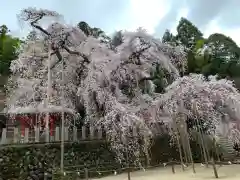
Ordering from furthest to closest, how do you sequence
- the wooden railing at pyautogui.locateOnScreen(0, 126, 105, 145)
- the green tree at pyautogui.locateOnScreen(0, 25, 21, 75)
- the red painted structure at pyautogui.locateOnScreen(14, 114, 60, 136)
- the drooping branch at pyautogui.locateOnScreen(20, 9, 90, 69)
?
the green tree at pyautogui.locateOnScreen(0, 25, 21, 75) < the red painted structure at pyautogui.locateOnScreen(14, 114, 60, 136) < the drooping branch at pyautogui.locateOnScreen(20, 9, 90, 69) < the wooden railing at pyautogui.locateOnScreen(0, 126, 105, 145)

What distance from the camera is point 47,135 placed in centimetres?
1251

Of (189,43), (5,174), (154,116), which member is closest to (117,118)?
(154,116)

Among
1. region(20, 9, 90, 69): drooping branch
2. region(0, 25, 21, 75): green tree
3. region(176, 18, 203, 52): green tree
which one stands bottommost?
region(20, 9, 90, 69): drooping branch

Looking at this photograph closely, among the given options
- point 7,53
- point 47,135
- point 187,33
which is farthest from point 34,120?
point 187,33

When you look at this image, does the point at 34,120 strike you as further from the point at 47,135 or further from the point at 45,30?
the point at 45,30

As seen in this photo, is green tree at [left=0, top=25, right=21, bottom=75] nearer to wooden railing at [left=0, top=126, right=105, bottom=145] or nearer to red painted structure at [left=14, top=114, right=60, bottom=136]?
red painted structure at [left=14, top=114, right=60, bottom=136]

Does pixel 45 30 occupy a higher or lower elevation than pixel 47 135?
higher

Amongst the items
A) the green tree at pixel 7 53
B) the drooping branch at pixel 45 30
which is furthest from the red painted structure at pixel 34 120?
the green tree at pixel 7 53

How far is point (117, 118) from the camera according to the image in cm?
1240

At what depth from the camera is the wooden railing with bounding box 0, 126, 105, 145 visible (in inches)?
486

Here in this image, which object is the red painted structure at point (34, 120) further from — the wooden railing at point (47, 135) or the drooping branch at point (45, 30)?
the drooping branch at point (45, 30)

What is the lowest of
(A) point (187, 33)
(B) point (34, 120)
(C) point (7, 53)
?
(B) point (34, 120)

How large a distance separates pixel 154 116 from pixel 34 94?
5.84 m

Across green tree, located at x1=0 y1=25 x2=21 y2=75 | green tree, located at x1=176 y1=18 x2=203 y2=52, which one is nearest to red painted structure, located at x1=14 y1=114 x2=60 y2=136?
green tree, located at x1=0 y1=25 x2=21 y2=75
